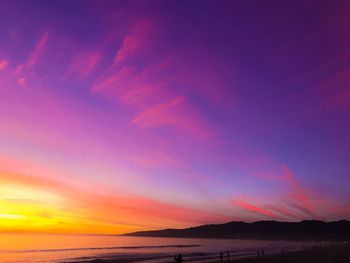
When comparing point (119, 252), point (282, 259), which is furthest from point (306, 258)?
point (119, 252)

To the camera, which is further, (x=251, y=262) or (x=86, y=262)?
(x=86, y=262)

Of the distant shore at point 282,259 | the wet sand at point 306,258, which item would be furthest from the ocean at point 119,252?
the wet sand at point 306,258

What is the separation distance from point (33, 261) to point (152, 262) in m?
20.3

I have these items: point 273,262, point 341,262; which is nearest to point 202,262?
point 273,262

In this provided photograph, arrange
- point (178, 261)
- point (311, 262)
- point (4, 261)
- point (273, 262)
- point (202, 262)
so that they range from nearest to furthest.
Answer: point (178, 261) < point (311, 262) < point (273, 262) < point (202, 262) < point (4, 261)

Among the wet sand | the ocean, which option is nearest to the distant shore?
the wet sand

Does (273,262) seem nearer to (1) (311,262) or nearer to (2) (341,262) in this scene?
(1) (311,262)

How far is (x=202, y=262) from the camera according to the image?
2331 inches

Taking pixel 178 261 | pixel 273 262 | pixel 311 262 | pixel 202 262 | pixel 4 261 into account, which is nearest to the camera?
pixel 178 261

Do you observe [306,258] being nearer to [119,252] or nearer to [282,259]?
[282,259]

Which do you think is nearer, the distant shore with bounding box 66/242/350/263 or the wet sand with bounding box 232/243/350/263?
the wet sand with bounding box 232/243/350/263

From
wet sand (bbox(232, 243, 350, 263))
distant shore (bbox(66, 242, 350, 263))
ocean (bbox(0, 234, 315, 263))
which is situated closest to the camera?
wet sand (bbox(232, 243, 350, 263))

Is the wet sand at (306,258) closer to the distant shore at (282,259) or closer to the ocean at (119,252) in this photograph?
the distant shore at (282,259)

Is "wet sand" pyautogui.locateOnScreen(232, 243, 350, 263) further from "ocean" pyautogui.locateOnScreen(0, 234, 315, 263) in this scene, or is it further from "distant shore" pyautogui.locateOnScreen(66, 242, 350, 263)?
"ocean" pyautogui.locateOnScreen(0, 234, 315, 263)
